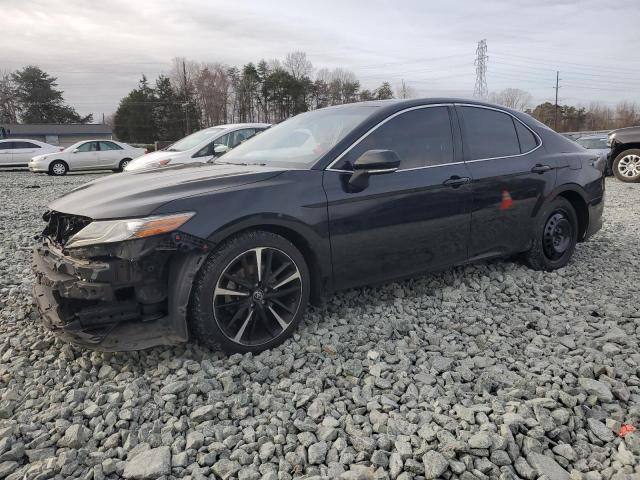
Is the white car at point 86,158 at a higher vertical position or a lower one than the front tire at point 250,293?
higher

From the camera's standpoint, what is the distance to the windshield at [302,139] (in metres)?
3.36

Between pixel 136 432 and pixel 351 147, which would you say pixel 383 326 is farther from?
pixel 136 432

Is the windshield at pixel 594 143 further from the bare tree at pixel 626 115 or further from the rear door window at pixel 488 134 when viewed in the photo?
the bare tree at pixel 626 115

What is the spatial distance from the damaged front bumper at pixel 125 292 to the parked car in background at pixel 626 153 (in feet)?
42.8

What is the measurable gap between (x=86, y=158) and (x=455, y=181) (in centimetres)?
1864

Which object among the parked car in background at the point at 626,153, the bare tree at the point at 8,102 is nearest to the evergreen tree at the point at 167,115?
the bare tree at the point at 8,102

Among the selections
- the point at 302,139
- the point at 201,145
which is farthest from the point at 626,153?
the point at 302,139

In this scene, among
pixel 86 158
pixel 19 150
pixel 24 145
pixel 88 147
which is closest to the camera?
pixel 86 158

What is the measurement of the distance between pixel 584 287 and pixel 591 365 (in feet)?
5.32

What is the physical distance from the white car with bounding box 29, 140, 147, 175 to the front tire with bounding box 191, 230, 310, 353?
18251 mm

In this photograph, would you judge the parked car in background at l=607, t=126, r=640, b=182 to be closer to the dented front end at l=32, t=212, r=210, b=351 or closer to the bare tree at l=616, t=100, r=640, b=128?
the dented front end at l=32, t=212, r=210, b=351

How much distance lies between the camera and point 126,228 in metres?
2.57

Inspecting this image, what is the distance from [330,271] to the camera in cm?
316

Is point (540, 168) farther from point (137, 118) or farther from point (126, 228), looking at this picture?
point (137, 118)
